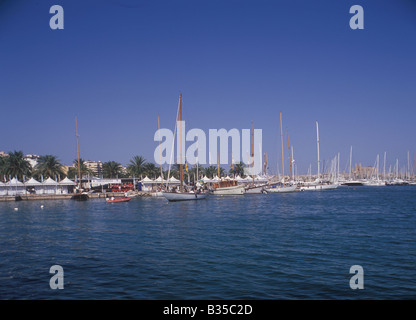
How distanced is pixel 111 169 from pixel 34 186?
3313 centimetres

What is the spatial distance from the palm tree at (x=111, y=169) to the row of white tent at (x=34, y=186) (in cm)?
3047

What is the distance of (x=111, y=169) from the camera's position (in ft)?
381

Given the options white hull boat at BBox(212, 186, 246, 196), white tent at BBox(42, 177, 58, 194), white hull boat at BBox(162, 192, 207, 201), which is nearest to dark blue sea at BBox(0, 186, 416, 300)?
white hull boat at BBox(162, 192, 207, 201)

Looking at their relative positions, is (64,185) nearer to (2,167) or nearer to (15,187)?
(15,187)

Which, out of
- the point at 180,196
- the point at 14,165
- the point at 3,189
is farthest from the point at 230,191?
the point at 14,165

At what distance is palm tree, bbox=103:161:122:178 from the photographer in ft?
380

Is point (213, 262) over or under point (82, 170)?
under

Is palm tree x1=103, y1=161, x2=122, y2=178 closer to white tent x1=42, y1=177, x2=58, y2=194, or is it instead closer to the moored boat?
white tent x1=42, y1=177, x2=58, y2=194

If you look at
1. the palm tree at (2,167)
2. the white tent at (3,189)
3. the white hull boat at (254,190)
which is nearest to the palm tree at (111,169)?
the palm tree at (2,167)

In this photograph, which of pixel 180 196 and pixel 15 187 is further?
pixel 15 187

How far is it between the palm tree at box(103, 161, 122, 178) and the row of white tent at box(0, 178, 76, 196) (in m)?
30.5

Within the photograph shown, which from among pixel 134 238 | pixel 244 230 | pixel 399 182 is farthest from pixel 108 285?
pixel 399 182
